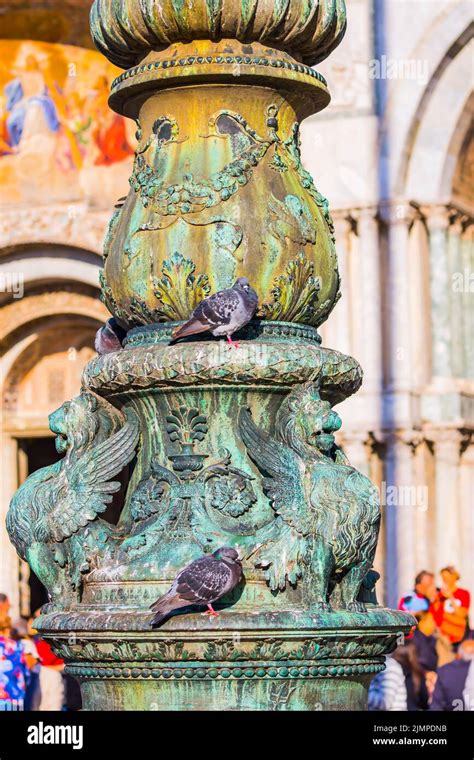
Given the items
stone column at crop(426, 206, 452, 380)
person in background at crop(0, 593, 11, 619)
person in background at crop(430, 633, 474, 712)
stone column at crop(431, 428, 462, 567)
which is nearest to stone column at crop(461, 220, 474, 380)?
stone column at crop(426, 206, 452, 380)

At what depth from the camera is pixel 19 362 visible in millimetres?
18391

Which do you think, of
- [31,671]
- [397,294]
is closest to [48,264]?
[397,294]

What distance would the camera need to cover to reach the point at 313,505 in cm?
463

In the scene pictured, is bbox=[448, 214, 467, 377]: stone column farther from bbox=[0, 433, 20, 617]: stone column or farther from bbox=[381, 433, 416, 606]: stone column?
bbox=[0, 433, 20, 617]: stone column

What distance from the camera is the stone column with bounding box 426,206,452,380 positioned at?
15.6 meters

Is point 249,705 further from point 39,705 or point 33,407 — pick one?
point 33,407

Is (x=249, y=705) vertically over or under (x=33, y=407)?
under

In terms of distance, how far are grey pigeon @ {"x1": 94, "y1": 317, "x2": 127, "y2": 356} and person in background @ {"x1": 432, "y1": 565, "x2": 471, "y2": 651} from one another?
6.09 meters

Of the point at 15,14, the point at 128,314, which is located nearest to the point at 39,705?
the point at 128,314

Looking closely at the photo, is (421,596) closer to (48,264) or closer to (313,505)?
(313,505)

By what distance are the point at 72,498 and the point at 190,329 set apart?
572mm

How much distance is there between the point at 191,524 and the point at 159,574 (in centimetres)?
17

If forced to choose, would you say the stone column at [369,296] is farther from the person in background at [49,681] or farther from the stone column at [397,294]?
the person in background at [49,681]
